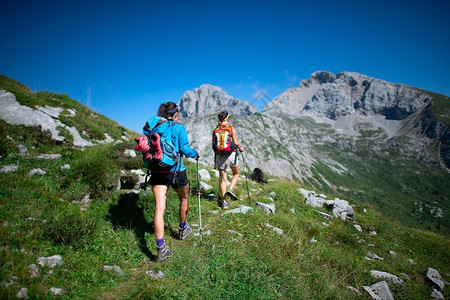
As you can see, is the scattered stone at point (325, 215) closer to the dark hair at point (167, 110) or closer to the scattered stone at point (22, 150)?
the dark hair at point (167, 110)

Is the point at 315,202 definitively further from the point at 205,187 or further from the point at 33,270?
the point at 33,270

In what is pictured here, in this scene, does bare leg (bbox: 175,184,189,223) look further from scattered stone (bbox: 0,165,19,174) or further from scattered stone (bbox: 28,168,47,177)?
scattered stone (bbox: 0,165,19,174)

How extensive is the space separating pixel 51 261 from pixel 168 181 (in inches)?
99.1

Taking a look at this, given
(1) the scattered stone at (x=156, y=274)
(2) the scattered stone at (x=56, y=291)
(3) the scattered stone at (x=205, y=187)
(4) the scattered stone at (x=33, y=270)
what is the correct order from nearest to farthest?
(2) the scattered stone at (x=56, y=291), (4) the scattered stone at (x=33, y=270), (1) the scattered stone at (x=156, y=274), (3) the scattered stone at (x=205, y=187)

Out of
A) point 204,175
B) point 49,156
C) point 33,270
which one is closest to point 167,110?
point 33,270

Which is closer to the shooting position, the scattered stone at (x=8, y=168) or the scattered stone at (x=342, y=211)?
the scattered stone at (x=8, y=168)

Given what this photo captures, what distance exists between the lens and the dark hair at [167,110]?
5055 millimetres

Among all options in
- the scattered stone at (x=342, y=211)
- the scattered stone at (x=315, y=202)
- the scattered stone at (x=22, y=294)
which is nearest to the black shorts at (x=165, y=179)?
the scattered stone at (x=22, y=294)

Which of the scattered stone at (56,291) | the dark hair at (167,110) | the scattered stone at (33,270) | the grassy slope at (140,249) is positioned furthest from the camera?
the dark hair at (167,110)

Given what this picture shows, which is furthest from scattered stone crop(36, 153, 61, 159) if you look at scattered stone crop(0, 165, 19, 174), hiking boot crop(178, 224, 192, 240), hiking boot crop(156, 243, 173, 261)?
hiking boot crop(156, 243, 173, 261)

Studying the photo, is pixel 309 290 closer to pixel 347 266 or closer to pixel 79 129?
pixel 347 266

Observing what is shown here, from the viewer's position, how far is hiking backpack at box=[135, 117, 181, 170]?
14.8 ft

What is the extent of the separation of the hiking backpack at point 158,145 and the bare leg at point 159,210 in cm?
51

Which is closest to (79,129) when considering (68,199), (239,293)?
(68,199)
